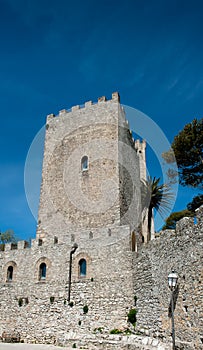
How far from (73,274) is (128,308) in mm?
3706

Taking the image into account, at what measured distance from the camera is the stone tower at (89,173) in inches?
794

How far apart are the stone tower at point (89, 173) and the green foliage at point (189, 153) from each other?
3.50 metres

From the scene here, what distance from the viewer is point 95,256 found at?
1664 cm

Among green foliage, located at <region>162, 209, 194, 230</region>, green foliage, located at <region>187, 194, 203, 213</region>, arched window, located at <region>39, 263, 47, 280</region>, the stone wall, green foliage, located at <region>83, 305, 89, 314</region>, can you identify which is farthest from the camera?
green foliage, located at <region>162, 209, 194, 230</region>

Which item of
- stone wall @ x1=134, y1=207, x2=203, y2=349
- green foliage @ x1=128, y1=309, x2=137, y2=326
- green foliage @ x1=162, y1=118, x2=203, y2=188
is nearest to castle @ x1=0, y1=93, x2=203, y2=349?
stone wall @ x1=134, y1=207, x2=203, y2=349

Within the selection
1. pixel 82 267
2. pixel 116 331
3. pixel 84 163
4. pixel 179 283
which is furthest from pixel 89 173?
pixel 179 283

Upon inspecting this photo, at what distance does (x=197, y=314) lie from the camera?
10.2 m

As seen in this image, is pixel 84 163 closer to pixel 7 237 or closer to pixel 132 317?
pixel 132 317

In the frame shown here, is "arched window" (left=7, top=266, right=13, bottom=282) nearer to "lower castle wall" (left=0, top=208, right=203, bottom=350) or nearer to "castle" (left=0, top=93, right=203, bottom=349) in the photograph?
"castle" (left=0, top=93, right=203, bottom=349)

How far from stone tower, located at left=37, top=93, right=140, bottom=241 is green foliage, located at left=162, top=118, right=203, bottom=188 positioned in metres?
3.50

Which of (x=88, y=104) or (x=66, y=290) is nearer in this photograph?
(x=66, y=290)

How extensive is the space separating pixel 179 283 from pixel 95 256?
6.18 metres

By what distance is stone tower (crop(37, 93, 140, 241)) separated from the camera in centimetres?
2017

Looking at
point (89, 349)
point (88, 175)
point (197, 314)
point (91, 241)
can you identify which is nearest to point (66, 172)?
point (88, 175)
